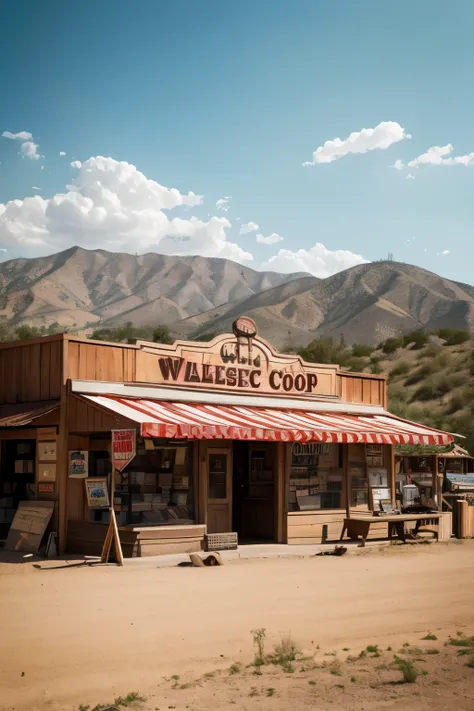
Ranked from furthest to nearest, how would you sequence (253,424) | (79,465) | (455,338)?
(455,338)
(253,424)
(79,465)

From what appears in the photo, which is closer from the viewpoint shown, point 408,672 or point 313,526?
point 408,672

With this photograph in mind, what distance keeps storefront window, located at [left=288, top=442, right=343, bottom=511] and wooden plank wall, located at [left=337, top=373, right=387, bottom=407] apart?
2408 millimetres

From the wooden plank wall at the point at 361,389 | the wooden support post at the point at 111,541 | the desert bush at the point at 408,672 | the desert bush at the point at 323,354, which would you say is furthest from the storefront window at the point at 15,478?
the desert bush at the point at 323,354

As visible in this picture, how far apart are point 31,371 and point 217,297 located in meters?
157

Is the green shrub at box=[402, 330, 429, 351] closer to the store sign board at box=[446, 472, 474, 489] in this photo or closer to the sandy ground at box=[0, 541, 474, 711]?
the store sign board at box=[446, 472, 474, 489]

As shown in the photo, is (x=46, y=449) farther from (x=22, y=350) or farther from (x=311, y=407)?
(x=311, y=407)

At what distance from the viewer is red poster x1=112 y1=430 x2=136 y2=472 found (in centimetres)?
1379

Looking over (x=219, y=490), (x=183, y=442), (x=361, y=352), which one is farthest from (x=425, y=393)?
(x=183, y=442)

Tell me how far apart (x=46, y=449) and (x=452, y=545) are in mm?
8367

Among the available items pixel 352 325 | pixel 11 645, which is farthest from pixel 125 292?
pixel 11 645

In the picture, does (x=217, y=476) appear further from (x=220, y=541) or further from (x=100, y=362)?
(x=100, y=362)

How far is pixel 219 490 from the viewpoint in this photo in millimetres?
16875

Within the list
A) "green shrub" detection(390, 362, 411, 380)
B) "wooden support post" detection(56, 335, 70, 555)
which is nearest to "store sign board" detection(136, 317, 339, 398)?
"wooden support post" detection(56, 335, 70, 555)

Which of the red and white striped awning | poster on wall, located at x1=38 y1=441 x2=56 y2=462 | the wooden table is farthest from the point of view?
the wooden table
